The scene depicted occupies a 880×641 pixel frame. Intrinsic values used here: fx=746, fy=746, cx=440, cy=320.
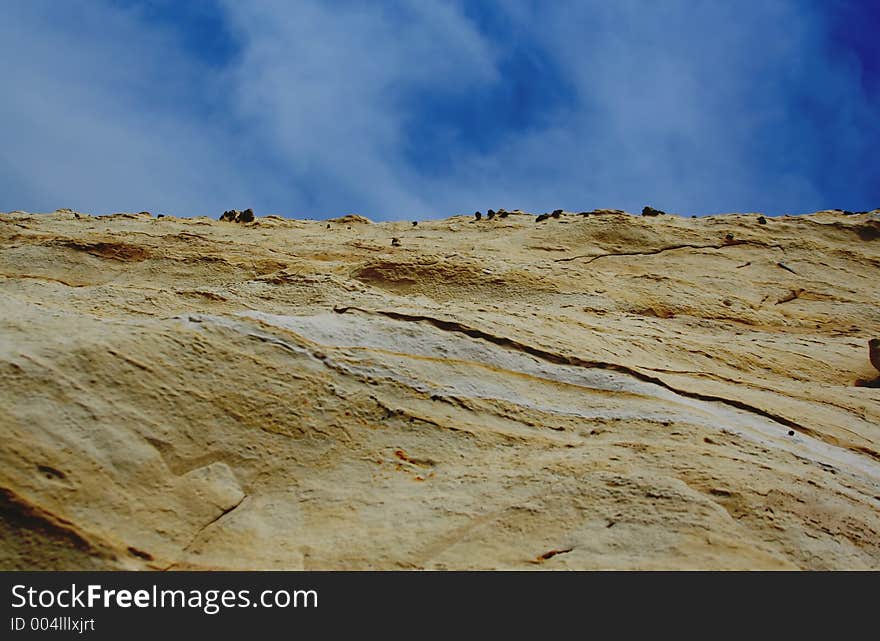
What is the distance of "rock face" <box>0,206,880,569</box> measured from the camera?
12.1 feet

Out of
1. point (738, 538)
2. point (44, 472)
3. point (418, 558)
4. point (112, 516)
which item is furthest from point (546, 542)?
point (44, 472)

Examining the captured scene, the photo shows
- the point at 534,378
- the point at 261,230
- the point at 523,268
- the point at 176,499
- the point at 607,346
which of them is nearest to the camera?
the point at 176,499

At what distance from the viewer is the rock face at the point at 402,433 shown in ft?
12.1

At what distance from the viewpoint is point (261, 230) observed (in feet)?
33.4

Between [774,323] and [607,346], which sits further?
[774,323]

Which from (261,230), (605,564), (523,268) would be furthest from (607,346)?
(261,230)

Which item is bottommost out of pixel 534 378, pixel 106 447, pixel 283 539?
pixel 283 539

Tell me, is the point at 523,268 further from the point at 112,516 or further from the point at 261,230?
the point at 112,516

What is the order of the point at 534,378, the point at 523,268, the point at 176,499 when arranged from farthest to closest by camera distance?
the point at 523,268
the point at 534,378
the point at 176,499

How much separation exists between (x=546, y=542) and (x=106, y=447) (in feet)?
7.66

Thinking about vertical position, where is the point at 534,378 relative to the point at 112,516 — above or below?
above

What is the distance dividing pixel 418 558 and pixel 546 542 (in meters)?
0.66

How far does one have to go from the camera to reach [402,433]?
182 inches

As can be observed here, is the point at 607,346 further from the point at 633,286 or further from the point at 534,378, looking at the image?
the point at 633,286
